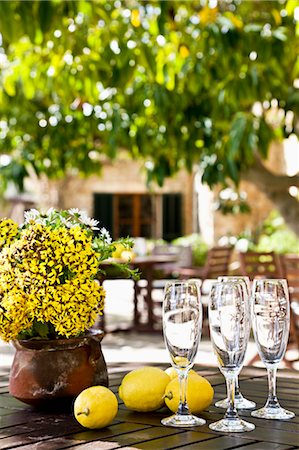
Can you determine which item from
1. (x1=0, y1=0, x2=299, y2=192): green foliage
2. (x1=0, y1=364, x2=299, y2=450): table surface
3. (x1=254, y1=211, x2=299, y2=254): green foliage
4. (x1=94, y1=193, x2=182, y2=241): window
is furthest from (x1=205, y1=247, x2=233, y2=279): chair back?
(x1=94, y1=193, x2=182, y2=241): window

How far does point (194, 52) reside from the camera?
5496 millimetres

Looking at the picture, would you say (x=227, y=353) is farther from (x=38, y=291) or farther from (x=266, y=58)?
(x=266, y=58)

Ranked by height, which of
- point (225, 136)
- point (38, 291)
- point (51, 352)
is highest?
point (225, 136)

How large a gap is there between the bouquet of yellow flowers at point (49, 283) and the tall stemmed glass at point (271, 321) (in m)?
0.34

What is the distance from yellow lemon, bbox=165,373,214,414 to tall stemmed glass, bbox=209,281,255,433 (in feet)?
0.40

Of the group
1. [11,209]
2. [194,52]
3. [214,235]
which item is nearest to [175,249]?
[214,235]

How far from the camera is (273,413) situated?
1.81 metres

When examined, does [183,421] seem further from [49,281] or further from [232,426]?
[49,281]

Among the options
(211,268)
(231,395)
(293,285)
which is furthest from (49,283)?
(211,268)

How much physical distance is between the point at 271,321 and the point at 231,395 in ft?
0.53

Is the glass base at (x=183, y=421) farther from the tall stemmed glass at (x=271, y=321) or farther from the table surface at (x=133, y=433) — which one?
the tall stemmed glass at (x=271, y=321)

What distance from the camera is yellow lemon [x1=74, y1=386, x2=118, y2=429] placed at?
5.65 ft

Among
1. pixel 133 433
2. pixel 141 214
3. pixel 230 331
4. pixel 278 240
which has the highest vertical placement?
pixel 141 214

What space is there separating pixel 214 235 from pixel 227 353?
16.2m
